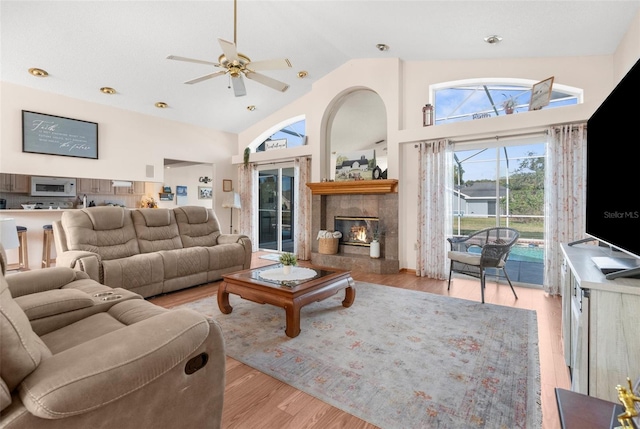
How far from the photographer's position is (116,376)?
0.93m

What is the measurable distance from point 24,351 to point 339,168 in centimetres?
502

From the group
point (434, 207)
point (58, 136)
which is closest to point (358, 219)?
point (434, 207)

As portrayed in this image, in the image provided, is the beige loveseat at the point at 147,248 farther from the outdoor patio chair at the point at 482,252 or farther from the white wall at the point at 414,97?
the outdoor patio chair at the point at 482,252

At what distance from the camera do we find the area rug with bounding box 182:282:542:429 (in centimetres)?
169

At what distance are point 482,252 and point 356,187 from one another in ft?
7.29

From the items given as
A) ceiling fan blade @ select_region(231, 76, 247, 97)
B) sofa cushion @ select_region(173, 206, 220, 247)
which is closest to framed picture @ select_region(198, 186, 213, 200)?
sofa cushion @ select_region(173, 206, 220, 247)

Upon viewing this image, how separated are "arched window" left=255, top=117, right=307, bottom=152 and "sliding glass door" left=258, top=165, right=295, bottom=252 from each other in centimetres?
54

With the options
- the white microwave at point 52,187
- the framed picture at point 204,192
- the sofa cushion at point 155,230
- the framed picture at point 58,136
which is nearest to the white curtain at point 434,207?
the sofa cushion at point 155,230

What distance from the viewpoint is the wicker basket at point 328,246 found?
5551mm

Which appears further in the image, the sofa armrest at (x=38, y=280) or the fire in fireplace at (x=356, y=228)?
the fire in fireplace at (x=356, y=228)

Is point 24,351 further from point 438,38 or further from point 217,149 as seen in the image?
point 217,149

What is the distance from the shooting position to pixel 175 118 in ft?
20.5

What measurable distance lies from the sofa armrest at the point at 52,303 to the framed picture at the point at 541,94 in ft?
16.3

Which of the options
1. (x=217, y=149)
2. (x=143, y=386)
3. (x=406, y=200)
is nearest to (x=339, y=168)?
(x=406, y=200)
